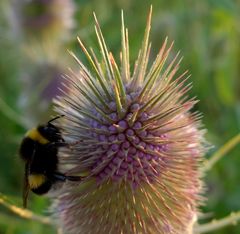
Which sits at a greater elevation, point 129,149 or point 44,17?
point 44,17

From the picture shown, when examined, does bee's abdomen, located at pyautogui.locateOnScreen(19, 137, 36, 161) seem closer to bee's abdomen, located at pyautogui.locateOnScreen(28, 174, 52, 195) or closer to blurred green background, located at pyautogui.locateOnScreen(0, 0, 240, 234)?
bee's abdomen, located at pyautogui.locateOnScreen(28, 174, 52, 195)

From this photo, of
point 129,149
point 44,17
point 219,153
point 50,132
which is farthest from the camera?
point 44,17

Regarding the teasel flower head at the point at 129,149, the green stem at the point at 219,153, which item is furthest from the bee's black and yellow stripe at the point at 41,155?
the green stem at the point at 219,153

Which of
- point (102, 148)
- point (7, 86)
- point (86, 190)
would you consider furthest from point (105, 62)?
point (7, 86)

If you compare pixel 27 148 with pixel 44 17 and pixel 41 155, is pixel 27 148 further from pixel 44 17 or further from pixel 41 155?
pixel 44 17

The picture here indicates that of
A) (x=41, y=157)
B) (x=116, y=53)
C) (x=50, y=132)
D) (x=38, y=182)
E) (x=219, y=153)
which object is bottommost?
(x=38, y=182)

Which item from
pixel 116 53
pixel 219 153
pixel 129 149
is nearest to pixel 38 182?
pixel 129 149

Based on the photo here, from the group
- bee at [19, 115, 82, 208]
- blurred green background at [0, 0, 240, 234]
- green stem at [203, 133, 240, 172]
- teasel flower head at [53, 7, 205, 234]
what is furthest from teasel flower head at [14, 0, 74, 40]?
teasel flower head at [53, 7, 205, 234]

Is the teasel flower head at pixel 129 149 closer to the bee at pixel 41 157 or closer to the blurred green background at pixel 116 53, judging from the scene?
the bee at pixel 41 157
